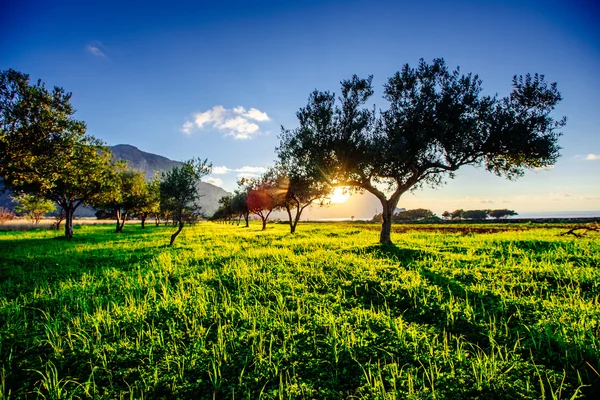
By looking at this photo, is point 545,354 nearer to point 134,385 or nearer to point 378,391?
point 378,391

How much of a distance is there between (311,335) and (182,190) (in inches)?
888

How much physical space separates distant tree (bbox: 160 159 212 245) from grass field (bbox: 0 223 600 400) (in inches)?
519

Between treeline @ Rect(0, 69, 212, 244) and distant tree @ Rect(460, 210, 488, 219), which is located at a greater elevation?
treeline @ Rect(0, 69, 212, 244)

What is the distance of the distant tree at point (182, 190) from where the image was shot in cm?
2391

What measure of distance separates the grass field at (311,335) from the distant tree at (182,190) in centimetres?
1318

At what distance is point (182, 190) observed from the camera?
2438 cm

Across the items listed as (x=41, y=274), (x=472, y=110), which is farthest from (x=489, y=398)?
(x=472, y=110)

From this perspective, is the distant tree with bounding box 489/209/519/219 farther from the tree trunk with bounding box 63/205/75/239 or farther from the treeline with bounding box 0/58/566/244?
the tree trunk with bounding box 63/205/75/239

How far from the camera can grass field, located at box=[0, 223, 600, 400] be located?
410 centimetres

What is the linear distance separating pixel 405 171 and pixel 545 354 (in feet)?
60.0

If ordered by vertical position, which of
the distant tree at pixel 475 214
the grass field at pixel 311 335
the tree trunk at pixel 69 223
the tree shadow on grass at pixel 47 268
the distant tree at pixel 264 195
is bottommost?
the distant tree at pixel 475 214

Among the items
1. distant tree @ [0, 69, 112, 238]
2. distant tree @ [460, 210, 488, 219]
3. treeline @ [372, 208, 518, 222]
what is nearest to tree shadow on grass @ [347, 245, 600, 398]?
distant tree @ [0, 69, 112, 238]

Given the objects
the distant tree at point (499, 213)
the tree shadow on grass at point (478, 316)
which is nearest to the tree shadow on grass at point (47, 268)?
the tree shadow on grass at point (478, 316)

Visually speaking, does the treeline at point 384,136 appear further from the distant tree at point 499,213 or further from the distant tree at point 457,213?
the distant tree at point 499,213
